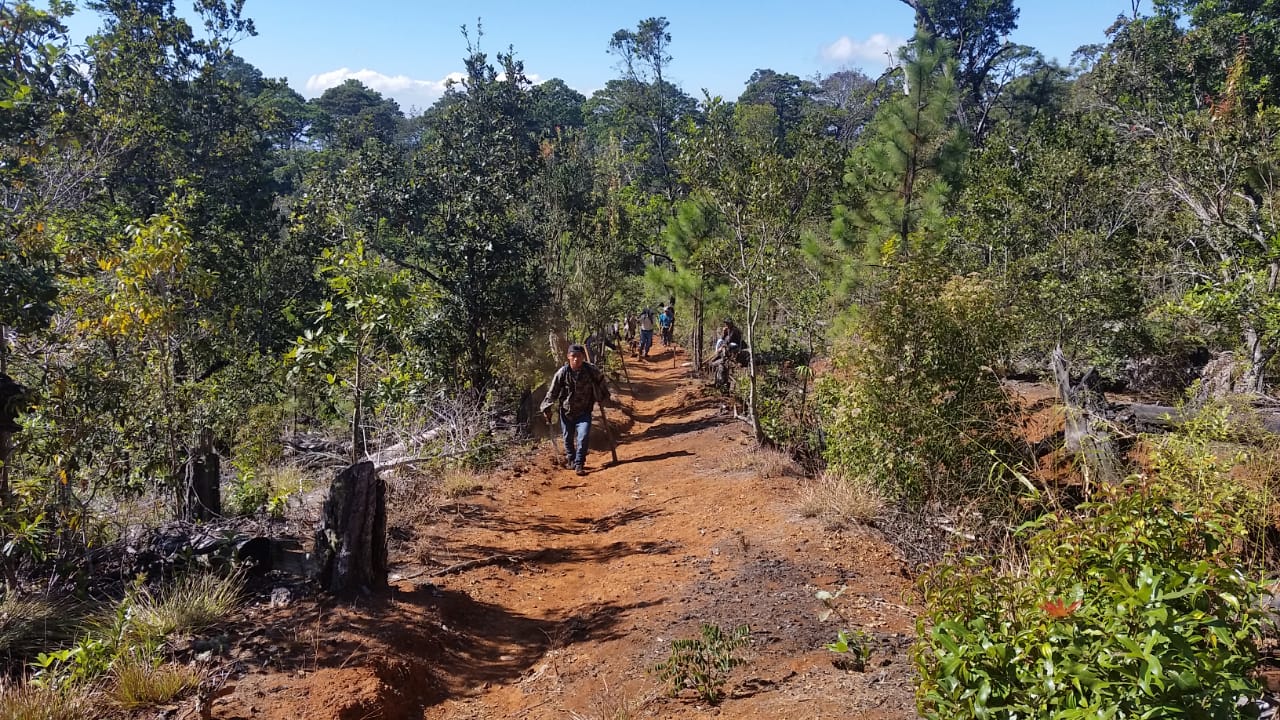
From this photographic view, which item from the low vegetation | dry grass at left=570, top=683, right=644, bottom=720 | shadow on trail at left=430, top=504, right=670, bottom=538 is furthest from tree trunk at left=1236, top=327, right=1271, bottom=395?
dry grass at left=570, top=683, right=644, bottom=720

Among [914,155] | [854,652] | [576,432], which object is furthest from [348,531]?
[914,155]

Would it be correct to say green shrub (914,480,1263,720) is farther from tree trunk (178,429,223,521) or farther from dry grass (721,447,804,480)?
tree trunk (178,429,223,521)

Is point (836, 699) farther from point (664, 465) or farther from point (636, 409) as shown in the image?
point (636, 409)

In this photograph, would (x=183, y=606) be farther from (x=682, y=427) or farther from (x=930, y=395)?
(x=682, y=427)

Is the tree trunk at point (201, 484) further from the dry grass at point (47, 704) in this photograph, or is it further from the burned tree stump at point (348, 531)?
the dry grass at point (47, 704)

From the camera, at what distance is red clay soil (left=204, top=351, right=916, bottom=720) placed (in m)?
4.01

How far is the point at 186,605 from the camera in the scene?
470cm

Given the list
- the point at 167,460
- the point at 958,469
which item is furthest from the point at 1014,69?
the point at 167,460

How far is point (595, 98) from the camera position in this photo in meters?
59.6

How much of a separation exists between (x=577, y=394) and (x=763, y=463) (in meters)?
2.46

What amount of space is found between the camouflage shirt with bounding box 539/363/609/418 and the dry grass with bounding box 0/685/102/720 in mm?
6225

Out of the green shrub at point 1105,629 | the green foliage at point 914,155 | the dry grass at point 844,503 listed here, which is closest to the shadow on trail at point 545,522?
the dry grass at point 844,503

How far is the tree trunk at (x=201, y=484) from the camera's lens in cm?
632

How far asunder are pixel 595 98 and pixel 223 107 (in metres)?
47.2
